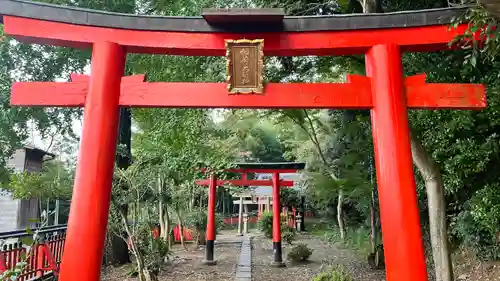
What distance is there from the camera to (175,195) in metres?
14.5

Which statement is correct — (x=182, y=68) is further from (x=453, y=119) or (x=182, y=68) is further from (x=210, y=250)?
(x=210, y=250)

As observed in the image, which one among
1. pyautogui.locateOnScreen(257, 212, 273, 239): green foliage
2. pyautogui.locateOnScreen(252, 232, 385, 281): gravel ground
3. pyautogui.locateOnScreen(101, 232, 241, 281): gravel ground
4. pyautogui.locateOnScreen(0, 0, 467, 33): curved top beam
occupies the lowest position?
pyautogui.locateOnScreen(252, 232, 385, 281): gravel ground

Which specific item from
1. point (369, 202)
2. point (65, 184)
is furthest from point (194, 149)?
point (369, 202)

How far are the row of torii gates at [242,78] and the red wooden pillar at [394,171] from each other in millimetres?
11

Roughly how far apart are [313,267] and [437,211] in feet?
20.1

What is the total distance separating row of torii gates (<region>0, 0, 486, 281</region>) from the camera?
3.90 metres

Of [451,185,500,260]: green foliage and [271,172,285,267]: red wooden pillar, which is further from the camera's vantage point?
[271,172,285,267]: red wooden pillar

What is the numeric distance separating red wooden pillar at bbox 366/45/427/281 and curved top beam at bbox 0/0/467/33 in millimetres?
336

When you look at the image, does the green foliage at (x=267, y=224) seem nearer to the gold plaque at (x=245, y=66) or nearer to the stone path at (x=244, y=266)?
the stone path at (x=244, y=266)

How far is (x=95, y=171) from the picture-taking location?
3.86 metres

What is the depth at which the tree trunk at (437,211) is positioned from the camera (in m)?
6.01

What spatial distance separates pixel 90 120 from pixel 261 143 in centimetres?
2716

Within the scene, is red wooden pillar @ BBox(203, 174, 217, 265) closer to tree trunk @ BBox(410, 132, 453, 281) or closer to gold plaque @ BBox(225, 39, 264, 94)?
tree trunk @ BBox(410, 132, 453, 281)

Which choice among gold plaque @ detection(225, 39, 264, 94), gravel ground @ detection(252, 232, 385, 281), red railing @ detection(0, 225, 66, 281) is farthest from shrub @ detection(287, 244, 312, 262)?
gold plaque @ detection(225, 39, 264, 94)
